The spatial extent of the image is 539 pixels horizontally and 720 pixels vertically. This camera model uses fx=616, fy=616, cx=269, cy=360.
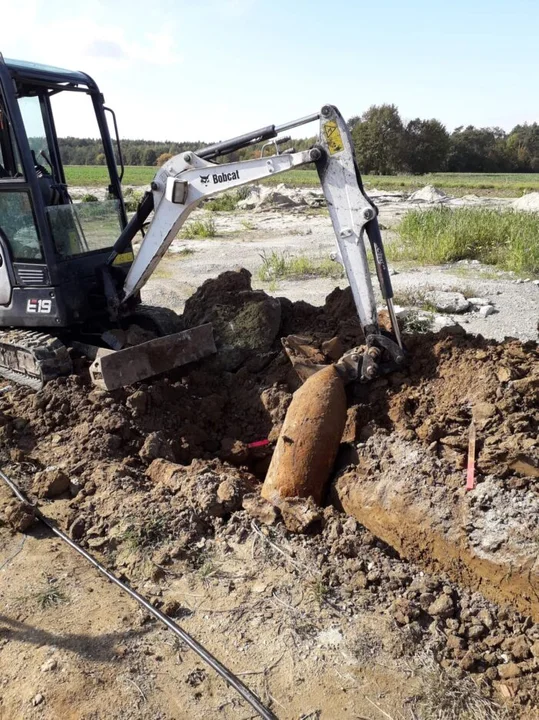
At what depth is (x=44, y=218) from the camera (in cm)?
596

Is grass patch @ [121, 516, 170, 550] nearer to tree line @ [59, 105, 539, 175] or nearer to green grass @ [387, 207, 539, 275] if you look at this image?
green grass @ [387, 207, 539, 275]

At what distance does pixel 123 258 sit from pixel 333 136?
2826 mm

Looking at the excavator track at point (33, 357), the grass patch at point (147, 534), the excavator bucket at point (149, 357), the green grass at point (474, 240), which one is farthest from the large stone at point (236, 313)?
the green grass at point (474, 240)

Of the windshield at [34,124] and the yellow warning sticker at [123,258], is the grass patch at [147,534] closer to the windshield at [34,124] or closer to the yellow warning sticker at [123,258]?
the yellow warning sticker at [123,258]

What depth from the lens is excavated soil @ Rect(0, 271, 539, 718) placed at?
3.63 m

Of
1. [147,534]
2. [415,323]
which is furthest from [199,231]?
[147,534]

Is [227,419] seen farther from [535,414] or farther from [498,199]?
[498,199]

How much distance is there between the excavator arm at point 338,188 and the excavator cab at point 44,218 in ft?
4.02

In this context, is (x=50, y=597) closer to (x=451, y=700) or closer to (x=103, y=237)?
(x=451, y=700)

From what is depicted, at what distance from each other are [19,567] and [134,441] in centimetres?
166

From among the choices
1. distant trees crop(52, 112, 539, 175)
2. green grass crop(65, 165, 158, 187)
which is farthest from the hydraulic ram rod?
distant trees crop(52, 112, 539, 175)

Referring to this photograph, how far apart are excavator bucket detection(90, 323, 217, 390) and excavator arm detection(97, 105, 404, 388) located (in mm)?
1402

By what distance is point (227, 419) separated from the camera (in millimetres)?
6055

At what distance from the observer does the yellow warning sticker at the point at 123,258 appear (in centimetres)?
673
